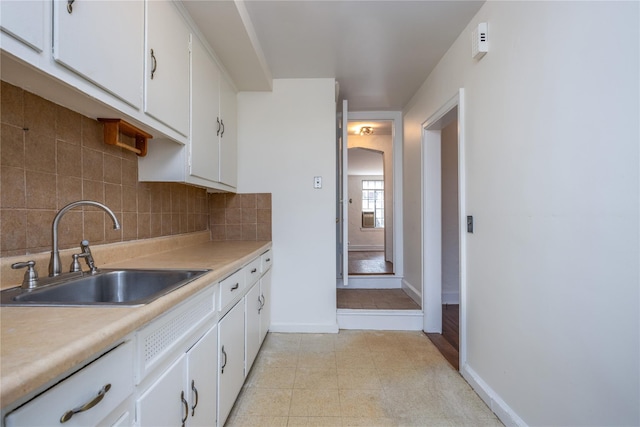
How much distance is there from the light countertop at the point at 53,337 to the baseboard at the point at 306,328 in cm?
187

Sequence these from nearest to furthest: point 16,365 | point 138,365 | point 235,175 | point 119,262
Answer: point 16,365 < point 138,365 < point 119,262 < point 235,175

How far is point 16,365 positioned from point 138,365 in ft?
1.10

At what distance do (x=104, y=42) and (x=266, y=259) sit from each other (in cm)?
178

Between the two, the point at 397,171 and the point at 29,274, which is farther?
the point at 397,171

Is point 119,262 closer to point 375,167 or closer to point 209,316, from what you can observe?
point 209,316

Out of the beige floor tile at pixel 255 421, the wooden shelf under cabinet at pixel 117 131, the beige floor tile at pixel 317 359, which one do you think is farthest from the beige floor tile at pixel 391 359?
the wooden shelf under cabinet at pixel 117 131

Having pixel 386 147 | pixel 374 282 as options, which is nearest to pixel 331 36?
pixel 374 282

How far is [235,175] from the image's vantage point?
8.69 ft

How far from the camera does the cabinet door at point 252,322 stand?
188 cm

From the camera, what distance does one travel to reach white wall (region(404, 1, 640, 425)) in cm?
94

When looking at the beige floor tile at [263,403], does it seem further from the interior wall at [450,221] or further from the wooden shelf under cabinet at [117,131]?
the interior wall at [450,221]

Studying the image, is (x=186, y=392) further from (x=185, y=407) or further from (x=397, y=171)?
(x=397, y=171)

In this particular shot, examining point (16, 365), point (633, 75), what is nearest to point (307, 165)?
point (633, 75)

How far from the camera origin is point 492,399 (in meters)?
1.65
